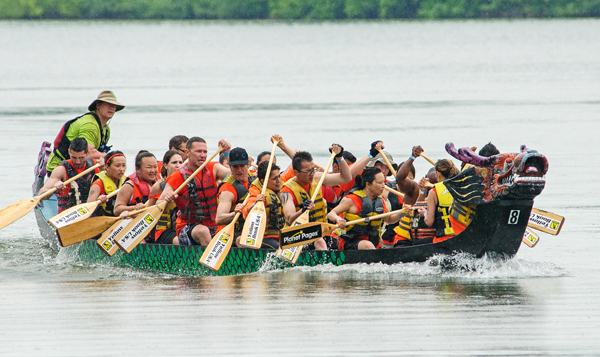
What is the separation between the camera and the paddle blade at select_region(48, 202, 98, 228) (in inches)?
395

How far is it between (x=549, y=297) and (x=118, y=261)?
17.0ft

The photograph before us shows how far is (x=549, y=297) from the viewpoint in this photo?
26.2 ft

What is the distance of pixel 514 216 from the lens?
8477 mm

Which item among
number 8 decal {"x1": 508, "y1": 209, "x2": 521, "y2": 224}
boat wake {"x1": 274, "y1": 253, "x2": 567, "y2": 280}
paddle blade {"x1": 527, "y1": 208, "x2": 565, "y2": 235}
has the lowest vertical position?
boat wake {"x1": 274, "y1": 253, "x2": 567, "y2": 280}

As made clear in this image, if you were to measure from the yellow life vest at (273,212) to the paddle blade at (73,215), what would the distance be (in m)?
2.05

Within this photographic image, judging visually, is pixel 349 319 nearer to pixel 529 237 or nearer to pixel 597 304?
pixel 597 304

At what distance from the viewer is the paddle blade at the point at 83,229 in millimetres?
10062

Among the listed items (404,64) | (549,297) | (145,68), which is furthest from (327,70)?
(549,297)

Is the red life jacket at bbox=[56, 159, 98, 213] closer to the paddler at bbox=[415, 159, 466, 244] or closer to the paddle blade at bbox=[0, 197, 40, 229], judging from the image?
the paddle blade at bbox=[0, 197, 40, 229]

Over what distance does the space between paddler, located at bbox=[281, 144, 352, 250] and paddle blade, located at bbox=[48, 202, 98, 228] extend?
235cm

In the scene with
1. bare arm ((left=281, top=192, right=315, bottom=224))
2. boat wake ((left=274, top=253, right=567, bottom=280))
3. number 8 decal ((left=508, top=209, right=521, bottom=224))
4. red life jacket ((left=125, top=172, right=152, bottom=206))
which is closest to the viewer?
number 8 decal ((left=508, top=209, right=521, bottom=224))

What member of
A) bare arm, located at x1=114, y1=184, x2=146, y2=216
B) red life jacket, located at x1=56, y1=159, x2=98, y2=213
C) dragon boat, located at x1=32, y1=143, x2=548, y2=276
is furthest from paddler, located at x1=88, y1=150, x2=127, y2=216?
dragon boat, located at x1=32, y1=143, x2=548, y2=276

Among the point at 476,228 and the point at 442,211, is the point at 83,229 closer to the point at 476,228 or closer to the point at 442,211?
the point at 442,211

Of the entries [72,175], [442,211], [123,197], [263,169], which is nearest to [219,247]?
[263,169]
